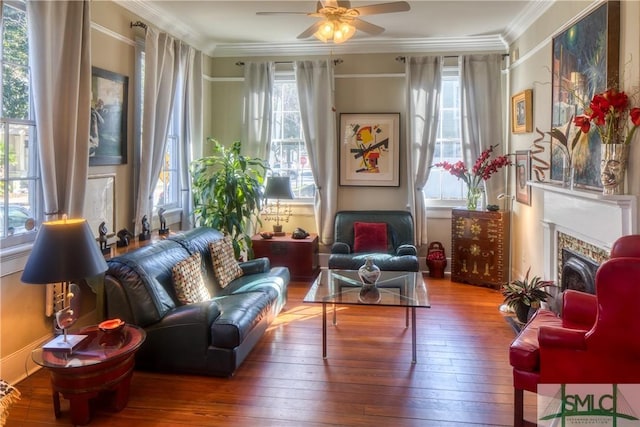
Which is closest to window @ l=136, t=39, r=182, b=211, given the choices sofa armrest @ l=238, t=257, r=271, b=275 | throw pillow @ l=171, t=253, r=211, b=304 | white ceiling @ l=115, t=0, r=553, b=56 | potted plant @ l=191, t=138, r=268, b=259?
potted plant @ l=191, t=138, r=268, b=259

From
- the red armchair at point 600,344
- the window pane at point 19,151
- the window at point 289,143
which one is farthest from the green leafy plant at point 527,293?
the window pane at point 19,151

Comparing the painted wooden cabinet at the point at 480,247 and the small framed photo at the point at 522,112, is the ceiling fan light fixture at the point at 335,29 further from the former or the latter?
the painted wooden cabinet at the point at 480,247

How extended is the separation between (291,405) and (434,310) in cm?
228

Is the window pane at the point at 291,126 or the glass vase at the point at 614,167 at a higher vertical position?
the window pane at the point at 291,126

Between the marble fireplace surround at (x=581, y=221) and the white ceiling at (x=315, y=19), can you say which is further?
the white ceiling at (x=315, y=19)

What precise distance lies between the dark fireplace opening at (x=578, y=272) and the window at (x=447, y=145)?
2299mm

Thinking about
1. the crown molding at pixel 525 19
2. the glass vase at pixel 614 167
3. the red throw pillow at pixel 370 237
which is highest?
the crown molding at pixel 525 19

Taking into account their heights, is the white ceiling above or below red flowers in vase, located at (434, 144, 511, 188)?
above

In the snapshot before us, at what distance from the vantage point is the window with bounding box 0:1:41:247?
3.07 meters

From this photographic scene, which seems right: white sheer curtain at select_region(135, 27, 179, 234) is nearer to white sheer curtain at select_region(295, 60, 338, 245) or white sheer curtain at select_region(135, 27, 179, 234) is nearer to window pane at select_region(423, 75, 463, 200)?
white sheer curtain at select_region(295, 60, 338, 245)

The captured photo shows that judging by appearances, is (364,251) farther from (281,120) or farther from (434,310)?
(281,120)

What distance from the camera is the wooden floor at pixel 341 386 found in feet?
8.73

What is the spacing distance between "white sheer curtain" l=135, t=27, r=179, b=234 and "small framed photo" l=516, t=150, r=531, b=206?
3.84 meters

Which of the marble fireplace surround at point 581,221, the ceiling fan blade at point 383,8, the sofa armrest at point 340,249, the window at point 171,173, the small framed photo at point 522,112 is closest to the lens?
the marble fireplace surround at point 581,221
